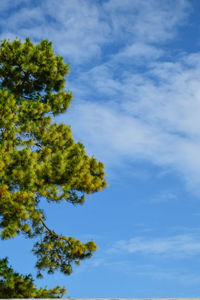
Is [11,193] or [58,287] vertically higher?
[11,193]

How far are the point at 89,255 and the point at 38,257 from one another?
2029 millimetres

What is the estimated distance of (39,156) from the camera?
13430 millimetres

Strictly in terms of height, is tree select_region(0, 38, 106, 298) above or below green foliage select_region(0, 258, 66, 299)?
above

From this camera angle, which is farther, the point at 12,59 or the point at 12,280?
the point at 12,59

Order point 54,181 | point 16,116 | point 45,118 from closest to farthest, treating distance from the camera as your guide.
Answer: point 54,181 < point 16,116 < point 45,118

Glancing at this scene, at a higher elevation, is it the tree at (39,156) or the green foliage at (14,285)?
the tree at (39,156)

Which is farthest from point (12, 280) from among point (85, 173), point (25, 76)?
point (25, 76)

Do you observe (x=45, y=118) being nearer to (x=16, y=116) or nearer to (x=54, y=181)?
(x=16, y=116)

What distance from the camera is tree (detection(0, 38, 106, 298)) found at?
11.0m

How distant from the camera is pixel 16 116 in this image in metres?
12.7

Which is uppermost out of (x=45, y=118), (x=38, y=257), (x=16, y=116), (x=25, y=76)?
(x=25, y=76)

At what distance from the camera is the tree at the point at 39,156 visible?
11.0 m

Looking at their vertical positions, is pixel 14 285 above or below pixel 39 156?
below

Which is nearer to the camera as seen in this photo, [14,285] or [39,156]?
[14,285]
